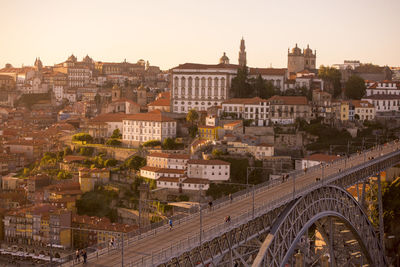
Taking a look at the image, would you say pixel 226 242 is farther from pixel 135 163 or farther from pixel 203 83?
pixel 203 83

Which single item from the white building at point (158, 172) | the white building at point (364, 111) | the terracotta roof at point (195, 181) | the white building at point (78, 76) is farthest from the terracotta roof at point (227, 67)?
the white building at point (78, 76)

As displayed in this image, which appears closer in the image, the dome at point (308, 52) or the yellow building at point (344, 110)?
the yellow building at point (344, 110)

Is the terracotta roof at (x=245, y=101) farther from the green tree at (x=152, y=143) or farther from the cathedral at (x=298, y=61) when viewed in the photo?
the cathedral at (x=298, y=61)

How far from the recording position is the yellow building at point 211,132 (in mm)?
65375

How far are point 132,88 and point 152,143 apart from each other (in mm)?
34411

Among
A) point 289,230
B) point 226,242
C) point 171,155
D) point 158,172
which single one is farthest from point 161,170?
point 226,242

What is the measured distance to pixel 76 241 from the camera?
182ft

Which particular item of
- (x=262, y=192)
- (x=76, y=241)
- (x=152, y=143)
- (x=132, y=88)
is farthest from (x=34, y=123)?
(x=262, y=192)

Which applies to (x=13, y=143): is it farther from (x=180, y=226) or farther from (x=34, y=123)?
(x=180, y=226)

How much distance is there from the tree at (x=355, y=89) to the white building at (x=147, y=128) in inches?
1007

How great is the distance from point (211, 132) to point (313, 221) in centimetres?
3474

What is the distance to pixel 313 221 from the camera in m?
31.6

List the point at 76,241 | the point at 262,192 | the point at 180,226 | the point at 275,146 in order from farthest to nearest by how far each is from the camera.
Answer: the point at 275,146 → the point at 76,241 → the point at 262,192 → the point at 180,226

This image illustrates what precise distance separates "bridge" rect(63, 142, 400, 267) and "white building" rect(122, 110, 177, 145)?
27504 millimetres
